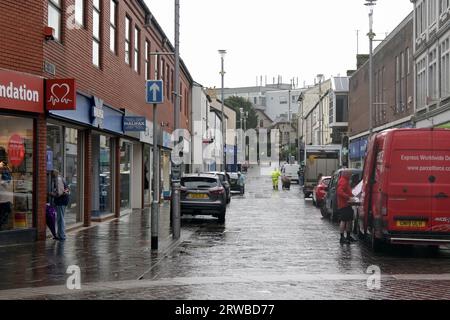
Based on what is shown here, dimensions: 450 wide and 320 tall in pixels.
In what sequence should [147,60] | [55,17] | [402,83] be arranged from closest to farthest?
[55,17]
[147,60]
[402,83]

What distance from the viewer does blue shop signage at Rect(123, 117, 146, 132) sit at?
20906mm

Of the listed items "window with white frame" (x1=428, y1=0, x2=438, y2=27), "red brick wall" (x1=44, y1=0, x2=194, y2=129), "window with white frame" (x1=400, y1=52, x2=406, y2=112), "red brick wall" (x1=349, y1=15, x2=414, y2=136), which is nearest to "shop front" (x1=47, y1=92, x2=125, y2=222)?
"red brick wall" (x1=44, y1=0, x2=194, y2=129)

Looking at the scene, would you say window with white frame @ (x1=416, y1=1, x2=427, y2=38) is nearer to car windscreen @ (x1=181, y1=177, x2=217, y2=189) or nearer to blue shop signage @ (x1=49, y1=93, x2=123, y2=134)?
car windscreen @ (x1=181, y1=177, x2=217, y2=189)

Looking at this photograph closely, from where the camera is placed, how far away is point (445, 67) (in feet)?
86.4

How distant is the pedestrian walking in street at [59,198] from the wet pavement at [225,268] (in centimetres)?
43

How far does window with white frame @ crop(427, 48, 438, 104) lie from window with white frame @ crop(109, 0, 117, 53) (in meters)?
14.2

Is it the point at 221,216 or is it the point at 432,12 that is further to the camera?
the point at 432,12

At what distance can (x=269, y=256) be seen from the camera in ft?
42.8

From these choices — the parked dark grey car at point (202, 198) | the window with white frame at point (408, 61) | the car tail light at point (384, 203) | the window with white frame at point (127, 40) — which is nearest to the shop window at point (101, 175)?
the parked dark grey car at point (202, 198)

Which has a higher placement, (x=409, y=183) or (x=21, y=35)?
(x=21, y=35)

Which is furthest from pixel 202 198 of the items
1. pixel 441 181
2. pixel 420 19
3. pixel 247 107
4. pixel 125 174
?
pixel 247 107

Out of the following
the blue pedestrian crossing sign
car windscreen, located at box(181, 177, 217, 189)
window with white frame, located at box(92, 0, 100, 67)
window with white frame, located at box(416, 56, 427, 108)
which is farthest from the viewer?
window with white frame, located at box(416, 56, 427, 108)

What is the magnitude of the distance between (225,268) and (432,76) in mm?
20671

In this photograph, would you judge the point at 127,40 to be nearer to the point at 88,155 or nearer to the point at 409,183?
the point at 88,155
